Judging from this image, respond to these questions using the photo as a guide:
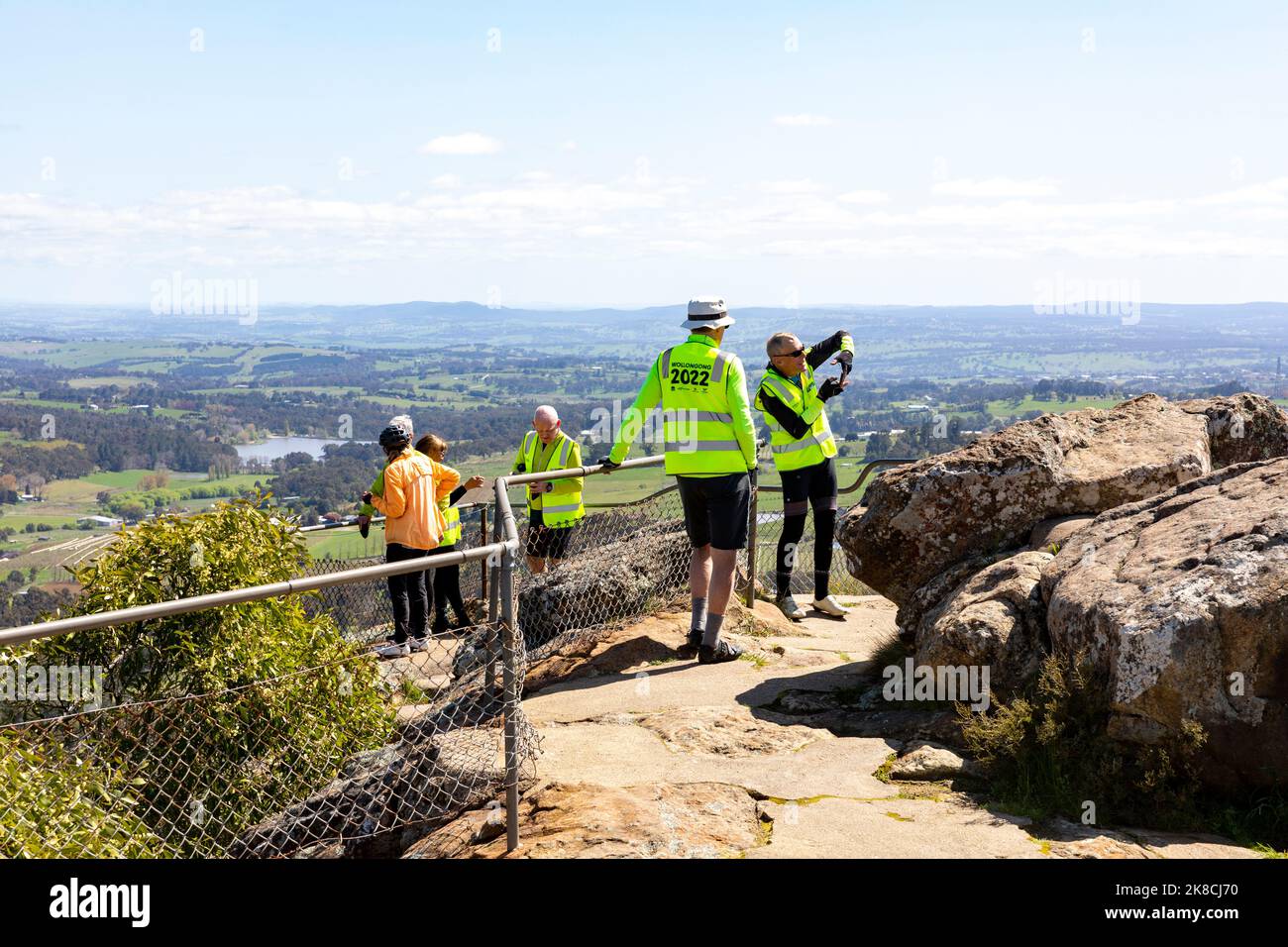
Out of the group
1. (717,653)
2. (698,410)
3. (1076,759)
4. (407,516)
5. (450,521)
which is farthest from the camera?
(450,521)

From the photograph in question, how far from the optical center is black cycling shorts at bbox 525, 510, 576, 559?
32.3ft

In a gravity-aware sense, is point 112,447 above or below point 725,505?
below

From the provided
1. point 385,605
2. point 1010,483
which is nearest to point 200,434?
point 385,605

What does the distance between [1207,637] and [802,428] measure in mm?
3536

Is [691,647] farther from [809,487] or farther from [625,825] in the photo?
[625,825]

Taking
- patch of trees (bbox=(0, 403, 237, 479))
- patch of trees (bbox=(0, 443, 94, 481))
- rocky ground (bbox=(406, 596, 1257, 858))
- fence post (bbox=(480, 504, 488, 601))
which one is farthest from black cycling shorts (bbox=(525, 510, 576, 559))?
patch of trees (bbox=(0, 443, 94, 481))

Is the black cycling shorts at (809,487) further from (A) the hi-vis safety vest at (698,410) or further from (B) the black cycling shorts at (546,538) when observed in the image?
(B) the black cycling shorts at (546,538)

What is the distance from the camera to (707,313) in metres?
7.13

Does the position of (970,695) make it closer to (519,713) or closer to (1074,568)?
(1074,568)

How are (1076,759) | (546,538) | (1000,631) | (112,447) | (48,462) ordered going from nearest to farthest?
(1076,759) < (1000,631) < (546,538) < (48,462) < (112,447)

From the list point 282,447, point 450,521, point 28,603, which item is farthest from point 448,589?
point 282,447

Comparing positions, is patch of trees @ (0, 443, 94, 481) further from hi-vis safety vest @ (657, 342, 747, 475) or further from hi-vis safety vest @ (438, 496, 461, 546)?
hi-vis safety vest @ (657, 342, 747, 475)

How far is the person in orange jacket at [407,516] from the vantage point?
28.3ft

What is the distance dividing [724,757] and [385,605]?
8.48m
